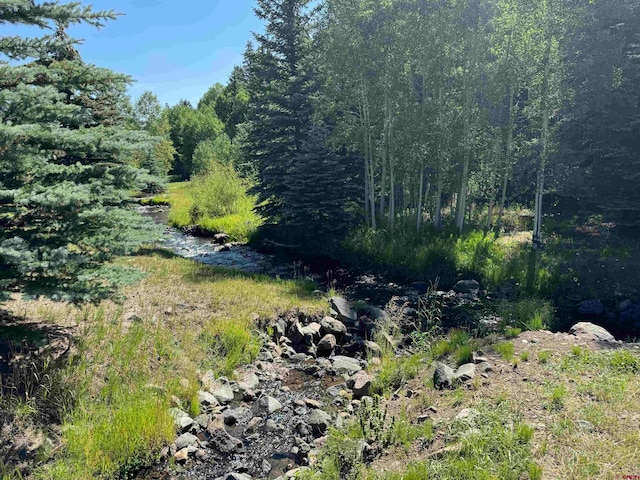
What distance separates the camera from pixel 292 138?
19.8 meters

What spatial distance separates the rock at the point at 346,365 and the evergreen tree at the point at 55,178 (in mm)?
4530

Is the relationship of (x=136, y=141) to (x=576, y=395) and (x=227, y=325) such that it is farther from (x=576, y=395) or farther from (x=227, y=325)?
(x=576, y=395)

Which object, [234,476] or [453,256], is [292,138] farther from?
[234,476]

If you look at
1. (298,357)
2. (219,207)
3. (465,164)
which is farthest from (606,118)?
(219,207)

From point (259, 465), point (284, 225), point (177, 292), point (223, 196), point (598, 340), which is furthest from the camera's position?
point (223, 196)

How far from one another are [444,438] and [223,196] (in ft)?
82.0

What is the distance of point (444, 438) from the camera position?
5145 mm

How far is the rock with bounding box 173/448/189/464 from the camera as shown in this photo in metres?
5.52

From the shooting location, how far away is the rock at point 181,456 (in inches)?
217

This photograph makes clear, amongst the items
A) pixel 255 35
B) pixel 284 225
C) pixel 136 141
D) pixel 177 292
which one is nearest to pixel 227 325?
pixel 177 292

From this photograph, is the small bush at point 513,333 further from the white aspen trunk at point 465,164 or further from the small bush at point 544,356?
the white aspen trunk at point 465,164

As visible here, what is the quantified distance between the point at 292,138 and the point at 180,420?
15.8 m

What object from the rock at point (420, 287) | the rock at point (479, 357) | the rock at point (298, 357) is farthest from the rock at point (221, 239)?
the rock at point (479, 357)

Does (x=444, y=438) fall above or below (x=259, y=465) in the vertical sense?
above
